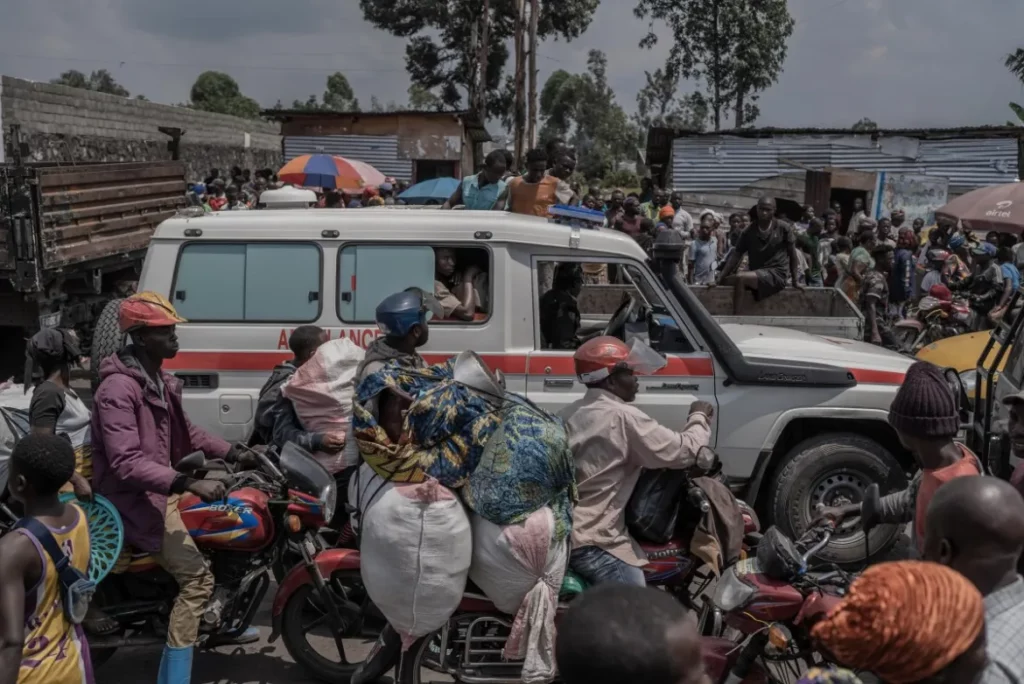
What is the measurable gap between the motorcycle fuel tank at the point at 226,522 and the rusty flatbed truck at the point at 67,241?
6594 millimetres

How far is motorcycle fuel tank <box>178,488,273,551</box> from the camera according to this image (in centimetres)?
445

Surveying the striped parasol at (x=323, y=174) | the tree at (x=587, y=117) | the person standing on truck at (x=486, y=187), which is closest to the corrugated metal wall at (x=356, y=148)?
the striped parasol at (x=323, y=174)

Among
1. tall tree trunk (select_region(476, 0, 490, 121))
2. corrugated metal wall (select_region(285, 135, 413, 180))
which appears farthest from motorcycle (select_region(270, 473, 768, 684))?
tall tree trunk (select_region(476, 0, 490, 121))

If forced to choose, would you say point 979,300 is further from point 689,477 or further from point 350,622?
point 350,622

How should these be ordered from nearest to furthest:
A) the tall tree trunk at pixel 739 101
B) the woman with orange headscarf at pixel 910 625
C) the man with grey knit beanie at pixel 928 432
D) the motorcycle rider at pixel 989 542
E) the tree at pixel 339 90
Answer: the woman with orange headscarf at pixel 910 625 → the motorcycle rider at pixel 989 542 → the man with grey knit beanie at pixel 928 432 → the tall tree trunk at pixel 739 101 → the tree at pixel 339 90

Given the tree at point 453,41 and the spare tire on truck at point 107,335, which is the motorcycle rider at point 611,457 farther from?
the tree at point 453,41

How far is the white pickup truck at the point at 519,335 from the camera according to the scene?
5.91 m

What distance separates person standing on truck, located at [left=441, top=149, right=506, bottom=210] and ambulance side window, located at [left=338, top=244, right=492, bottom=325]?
8.21 feet

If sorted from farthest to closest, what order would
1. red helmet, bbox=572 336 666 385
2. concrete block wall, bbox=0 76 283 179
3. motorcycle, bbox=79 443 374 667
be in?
concrete block wall, bbox=0 76 283 179 → motorcycle, bbox=79 443 374 667 → red helmet, bbox=572 336 666 385

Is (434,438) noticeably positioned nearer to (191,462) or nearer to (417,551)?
(417,551)

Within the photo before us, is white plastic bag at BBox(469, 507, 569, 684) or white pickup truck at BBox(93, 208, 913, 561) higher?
white pickup truck at BBox(93, 208, 913, 561)

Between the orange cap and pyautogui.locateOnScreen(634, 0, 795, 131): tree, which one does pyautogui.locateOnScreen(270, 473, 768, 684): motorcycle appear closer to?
the orange cap

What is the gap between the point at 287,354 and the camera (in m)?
6.14

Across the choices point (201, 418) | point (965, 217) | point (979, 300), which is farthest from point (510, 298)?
point (965, 217)
